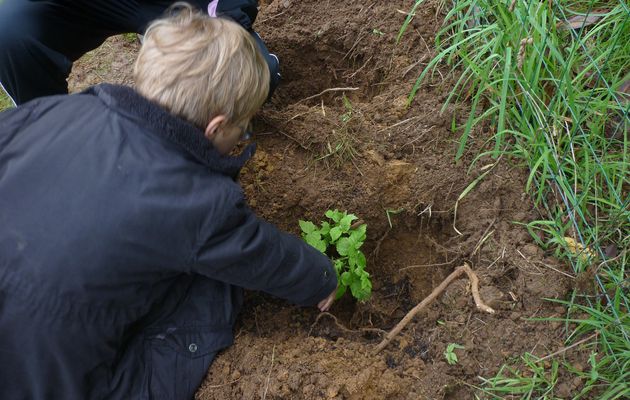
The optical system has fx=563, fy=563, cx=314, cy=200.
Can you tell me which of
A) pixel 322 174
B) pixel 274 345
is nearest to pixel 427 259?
pixel 322 174

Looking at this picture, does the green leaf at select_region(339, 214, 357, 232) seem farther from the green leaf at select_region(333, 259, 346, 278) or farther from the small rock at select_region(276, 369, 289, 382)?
the small rock at select_region(276, 369, 289, 382)

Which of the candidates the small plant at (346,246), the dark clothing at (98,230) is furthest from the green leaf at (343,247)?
the dark clothing at (98,230)

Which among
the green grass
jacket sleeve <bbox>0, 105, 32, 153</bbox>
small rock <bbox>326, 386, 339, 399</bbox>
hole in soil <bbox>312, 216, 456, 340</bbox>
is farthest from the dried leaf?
the green grass

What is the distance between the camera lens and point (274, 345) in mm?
1883

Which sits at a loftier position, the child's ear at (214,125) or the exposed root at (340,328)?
the child's ear at (214,125)

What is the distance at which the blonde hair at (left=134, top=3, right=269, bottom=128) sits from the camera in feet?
5.12

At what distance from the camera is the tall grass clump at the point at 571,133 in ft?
5.70

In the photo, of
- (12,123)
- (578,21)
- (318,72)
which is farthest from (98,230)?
(578,21)

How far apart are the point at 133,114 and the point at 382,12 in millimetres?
1535

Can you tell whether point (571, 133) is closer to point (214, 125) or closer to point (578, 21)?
point (578, 21)

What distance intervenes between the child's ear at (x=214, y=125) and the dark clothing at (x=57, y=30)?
872 mm

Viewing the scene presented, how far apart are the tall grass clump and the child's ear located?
35.9 inches

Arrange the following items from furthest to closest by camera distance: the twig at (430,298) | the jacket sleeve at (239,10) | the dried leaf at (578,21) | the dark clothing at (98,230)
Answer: the jacket sleeve at (239,10), the dried leaf at (578,21), the twig at (430,298), the dark clothing at (98,230)

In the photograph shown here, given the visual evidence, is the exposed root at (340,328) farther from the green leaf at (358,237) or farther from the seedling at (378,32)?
the seedling at (378,32)
